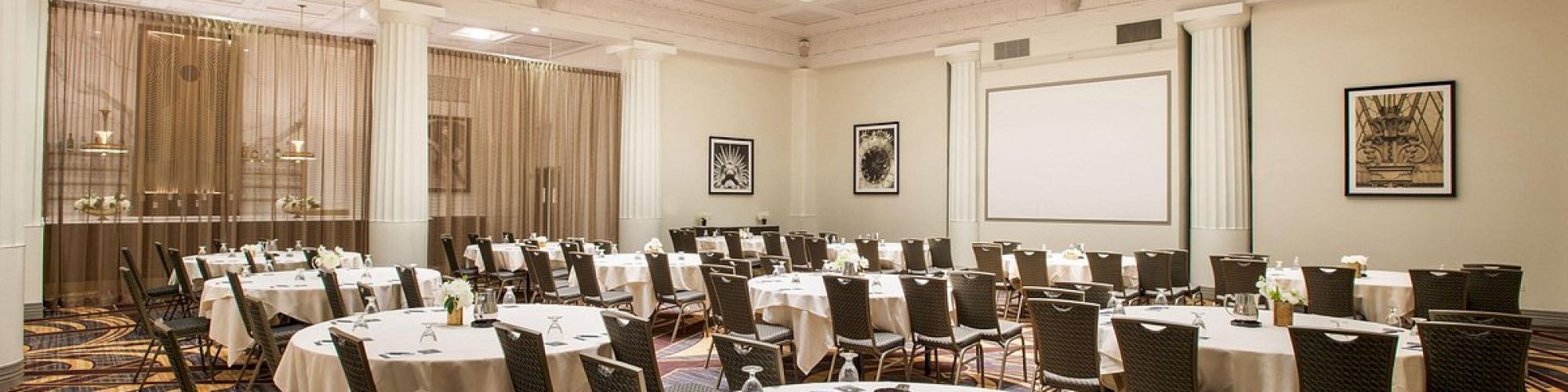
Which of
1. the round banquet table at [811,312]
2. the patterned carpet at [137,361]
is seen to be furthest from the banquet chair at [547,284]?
the round banquet table at [811,312]

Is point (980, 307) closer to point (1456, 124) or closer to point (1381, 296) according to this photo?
point (1381, 296)

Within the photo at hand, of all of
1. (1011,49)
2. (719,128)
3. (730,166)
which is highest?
(1011,49)

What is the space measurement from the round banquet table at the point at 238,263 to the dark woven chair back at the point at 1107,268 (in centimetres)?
632

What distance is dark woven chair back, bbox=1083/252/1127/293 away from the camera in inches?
295

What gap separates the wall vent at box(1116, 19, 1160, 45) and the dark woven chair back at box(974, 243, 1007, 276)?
12.2 ft

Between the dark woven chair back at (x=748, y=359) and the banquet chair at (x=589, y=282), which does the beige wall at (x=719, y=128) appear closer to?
the banquet chair at (x=589, y=282)

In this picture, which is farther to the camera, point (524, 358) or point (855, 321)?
point (855, 321)

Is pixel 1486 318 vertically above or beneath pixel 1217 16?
beneath

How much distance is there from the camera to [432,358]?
135 inches

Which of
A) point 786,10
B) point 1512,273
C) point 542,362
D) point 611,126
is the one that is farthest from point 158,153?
point 1512,273

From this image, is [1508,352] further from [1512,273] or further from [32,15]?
[32,15]

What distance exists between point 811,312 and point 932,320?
2.45 feet

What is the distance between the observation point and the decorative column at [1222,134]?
31.4 feet

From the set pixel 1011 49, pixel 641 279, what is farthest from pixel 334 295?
pixel 1011 49
